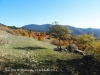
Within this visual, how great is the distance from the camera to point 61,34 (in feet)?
197

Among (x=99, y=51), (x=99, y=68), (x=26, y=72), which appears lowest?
(x=99, y=51)

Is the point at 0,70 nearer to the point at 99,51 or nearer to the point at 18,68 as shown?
the point at 18,68

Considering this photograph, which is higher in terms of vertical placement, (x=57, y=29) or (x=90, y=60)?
(x=57, y=29)

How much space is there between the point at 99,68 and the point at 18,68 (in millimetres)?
14618

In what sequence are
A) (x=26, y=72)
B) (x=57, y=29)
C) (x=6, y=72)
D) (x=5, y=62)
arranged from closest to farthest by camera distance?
(x=6, y=72) < (x=26, y=72) < (x=5, y=62) < (x=57, y=29)

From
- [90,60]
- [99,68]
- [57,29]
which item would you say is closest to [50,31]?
[57,29]

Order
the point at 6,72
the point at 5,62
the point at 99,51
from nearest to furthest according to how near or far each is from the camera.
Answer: the point at 6,72
the point at 5,62
the point at 99,51

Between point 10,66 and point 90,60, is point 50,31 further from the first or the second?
point 10,66

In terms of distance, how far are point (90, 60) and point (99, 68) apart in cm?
490

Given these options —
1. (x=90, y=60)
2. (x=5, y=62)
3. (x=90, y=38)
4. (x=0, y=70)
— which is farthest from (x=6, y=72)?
(x=90, y=38)

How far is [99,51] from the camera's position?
261 ft

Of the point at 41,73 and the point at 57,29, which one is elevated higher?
the point at 57,29

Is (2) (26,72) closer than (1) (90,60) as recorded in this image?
Yes

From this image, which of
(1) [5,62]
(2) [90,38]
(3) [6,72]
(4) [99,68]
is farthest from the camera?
(2) [90,38]
